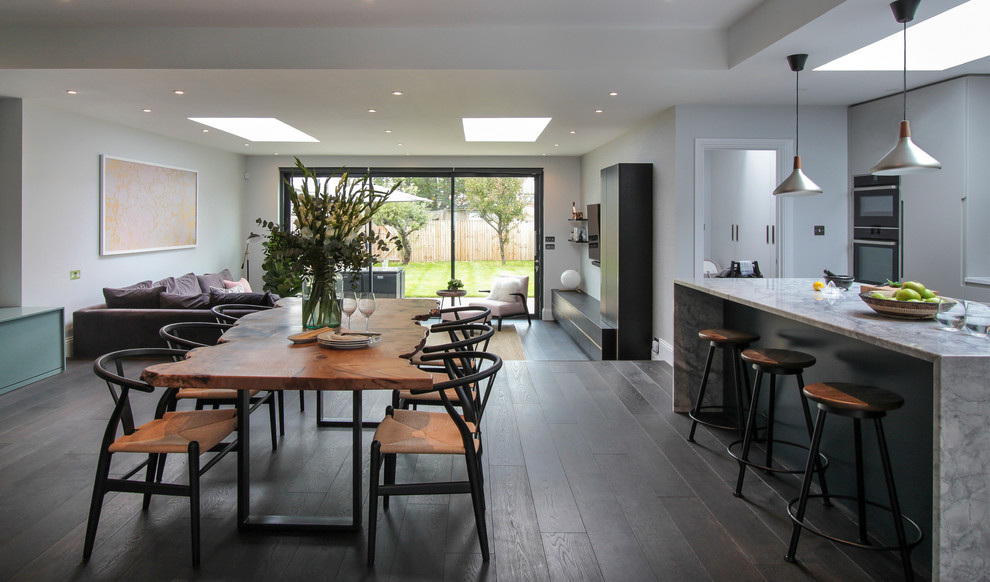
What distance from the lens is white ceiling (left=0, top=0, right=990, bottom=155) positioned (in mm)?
4285

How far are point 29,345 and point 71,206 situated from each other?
5.37 ft

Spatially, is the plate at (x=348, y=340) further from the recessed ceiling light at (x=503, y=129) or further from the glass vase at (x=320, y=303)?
the recessed ceiling light at (x=503, y=129)

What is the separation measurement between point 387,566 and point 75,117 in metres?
6.15

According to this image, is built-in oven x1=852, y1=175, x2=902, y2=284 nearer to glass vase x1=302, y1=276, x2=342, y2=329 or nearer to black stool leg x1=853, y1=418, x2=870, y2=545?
black stool leg x1=853, y1=418, x2=870, y2=545

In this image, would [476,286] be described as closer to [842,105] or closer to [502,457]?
[842,105]

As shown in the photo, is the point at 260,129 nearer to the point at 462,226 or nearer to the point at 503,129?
the point at 503,129

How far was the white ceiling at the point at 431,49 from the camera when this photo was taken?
14.1 feet

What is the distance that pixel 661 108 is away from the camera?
20.5 ft

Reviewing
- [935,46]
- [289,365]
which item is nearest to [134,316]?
[289,365]

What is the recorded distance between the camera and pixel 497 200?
1080 centimetres

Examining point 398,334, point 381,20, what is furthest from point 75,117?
point 398,334

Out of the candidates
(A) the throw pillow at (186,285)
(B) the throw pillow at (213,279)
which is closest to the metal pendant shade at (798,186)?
(A) the throw pillow at (186,285)

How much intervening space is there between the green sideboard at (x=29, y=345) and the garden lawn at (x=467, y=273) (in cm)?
587

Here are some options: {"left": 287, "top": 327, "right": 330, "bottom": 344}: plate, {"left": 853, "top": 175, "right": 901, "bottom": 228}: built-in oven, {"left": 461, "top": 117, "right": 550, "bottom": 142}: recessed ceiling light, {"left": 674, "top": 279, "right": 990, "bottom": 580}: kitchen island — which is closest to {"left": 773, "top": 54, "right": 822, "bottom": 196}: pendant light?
{"left": 674, "top": 279, "right": 990, "bottom": 580}: kitchen island
